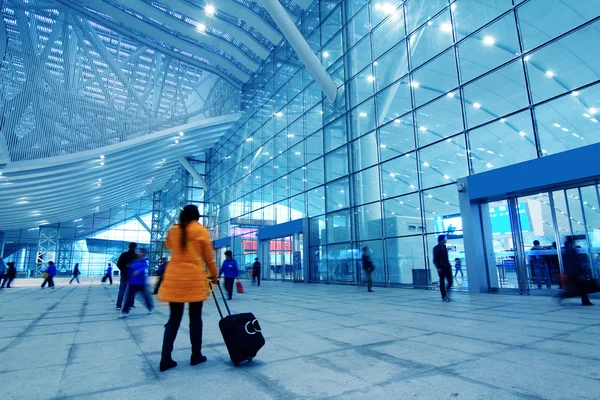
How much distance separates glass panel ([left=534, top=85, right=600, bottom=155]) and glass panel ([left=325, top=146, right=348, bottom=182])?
804cm

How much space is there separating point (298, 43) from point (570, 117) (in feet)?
36.3

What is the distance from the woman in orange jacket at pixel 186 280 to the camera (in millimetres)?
3205

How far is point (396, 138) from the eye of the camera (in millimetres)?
14727

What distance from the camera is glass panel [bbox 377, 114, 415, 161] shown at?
13.9 meters

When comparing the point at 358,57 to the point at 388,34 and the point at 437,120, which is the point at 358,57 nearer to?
the point at 388,34

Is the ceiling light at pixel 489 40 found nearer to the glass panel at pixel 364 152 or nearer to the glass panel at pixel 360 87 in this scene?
the glass panel at pixel 360 87

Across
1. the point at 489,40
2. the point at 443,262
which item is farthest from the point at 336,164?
the point at 443,262

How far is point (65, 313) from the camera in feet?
25.1

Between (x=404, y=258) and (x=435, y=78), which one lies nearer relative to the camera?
(x=435, y=78)

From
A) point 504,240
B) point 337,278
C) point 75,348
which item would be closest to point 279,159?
point 337,278

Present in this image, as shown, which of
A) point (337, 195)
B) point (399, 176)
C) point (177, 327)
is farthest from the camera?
point (337, 195)

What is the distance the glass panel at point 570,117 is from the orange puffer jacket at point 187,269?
10112mm

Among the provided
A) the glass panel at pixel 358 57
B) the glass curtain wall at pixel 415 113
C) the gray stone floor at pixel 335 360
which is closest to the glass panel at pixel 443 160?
the glass curtain wall at pixel 415 113

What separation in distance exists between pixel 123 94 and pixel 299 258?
2124 cm
